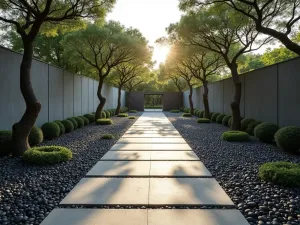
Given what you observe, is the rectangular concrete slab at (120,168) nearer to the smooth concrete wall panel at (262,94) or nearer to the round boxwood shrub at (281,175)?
the round boxwood shrub at (281,175)

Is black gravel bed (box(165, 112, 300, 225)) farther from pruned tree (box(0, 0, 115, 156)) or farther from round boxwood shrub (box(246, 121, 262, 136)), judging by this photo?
pruned tree (box(0, 0, 115, 156))

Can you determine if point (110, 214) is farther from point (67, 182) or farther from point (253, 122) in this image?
point (253, 122)

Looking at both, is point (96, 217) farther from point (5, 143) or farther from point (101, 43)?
point (101, 43)

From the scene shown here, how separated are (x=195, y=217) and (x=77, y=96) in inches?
420

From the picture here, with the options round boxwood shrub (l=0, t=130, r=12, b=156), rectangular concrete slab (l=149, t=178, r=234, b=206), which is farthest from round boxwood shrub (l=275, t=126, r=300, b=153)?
round boxwood shrub (l=0, t=130, r=12, b=156)

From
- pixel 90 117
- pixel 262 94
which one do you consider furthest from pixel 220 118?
pixel 90 117

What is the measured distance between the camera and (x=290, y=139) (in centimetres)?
561

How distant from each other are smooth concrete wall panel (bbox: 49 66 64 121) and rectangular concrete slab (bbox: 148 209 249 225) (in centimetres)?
722

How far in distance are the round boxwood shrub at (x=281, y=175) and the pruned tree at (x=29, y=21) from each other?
15.2 feet

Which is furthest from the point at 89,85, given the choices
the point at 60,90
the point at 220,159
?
the point at 220,159

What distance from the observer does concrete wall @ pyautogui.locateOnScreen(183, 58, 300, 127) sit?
6.54 m

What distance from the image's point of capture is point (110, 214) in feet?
8.54

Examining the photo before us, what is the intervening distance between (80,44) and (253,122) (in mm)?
9061

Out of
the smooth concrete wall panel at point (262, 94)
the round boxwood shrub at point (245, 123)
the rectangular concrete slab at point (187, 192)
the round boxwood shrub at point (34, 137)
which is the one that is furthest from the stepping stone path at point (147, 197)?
the round boxwood shrub at point (245, 123)
